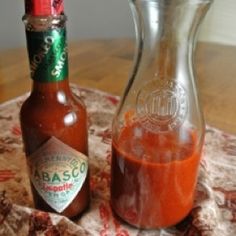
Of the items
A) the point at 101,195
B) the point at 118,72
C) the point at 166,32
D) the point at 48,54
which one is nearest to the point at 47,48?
the point at 48,54

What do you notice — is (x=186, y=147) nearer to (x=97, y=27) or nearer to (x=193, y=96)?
(x=193, y=96)

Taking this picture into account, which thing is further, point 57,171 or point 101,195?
point 101,195

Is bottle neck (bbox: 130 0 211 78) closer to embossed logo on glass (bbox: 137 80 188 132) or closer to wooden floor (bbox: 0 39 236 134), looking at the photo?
embossed logo on glass (bbox: 137 80 188 132)

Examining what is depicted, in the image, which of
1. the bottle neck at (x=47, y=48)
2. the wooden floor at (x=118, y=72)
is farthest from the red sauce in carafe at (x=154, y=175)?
the wooden floor at (x=118, y=72)

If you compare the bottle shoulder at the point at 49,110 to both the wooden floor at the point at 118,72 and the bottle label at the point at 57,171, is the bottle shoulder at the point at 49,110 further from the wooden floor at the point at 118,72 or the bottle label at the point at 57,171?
the wooden floor at the point at 118,72

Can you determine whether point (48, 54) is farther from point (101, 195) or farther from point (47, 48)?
point (101, 195)

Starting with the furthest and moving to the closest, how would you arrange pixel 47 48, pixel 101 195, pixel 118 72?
pixel 118 72 < pixel 101 195 < pixel 47 48

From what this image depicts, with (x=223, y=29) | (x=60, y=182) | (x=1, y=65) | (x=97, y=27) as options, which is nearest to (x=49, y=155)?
(x=60, y=182)
